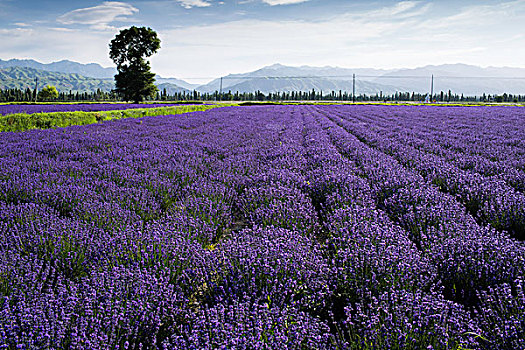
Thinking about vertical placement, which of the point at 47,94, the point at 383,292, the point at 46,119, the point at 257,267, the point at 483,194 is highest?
the point at 47,94

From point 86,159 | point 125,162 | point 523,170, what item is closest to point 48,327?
point 125,162

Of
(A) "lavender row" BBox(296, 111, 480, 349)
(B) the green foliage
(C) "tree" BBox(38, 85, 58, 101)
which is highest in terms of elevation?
(C) "tree" BBox(38, 85, 58, 101)

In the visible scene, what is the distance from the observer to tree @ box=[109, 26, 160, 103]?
40094 mm

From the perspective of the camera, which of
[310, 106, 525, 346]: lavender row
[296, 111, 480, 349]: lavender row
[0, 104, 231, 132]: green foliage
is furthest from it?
[0, 104, 231, 132]: green foliage

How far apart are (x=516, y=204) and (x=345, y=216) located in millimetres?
1918

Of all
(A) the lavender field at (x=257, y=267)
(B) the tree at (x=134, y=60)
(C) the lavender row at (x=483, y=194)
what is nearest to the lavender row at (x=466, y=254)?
(A) the lavender field at (x=257, y=267)

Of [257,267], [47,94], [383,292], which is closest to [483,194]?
[383,292]

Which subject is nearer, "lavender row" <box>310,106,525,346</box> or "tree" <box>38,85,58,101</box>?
"lavender row" <box>310,106,525,346</box>

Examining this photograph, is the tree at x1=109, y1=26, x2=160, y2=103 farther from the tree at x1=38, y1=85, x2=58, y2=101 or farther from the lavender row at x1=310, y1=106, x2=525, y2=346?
the lavender row at x1=310, y1=106, x2=525, y2=346

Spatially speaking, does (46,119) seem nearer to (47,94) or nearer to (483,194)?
(483,194)

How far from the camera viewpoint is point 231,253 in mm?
2377

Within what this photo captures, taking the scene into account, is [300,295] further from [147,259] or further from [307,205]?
[307,205]

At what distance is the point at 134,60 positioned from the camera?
4138cm

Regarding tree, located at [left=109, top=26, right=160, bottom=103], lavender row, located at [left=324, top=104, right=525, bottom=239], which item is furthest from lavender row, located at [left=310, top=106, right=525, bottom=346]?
tree, located at [left=109, top=26, right=160, bottom=103]
